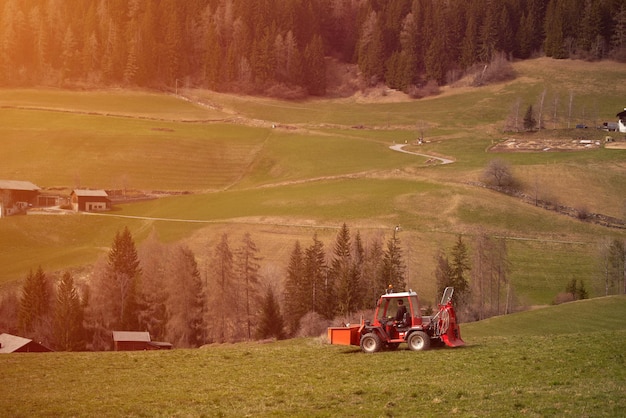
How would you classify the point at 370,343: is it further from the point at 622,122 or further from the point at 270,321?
the point at 622,122

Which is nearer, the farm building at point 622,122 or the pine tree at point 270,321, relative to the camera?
the pine tree at point 270,321

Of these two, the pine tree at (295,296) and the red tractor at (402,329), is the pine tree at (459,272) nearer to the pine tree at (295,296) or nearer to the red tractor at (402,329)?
the pine tree at (295,296)

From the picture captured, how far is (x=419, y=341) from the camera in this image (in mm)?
31016

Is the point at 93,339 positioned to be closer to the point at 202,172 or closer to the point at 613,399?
the point at 613,399

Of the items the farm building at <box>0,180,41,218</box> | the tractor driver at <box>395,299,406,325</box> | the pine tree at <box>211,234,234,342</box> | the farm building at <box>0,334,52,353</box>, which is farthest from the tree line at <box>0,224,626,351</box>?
the tractor driver at <box>395,299,406,325</box>

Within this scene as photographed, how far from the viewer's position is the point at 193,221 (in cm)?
10831

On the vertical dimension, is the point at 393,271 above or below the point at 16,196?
below

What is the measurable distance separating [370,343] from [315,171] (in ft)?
352

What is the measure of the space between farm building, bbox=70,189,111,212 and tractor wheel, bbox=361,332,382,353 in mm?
92572

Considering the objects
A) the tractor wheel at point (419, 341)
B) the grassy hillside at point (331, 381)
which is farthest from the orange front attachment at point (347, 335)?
the tractor wheel at point (419, 341)

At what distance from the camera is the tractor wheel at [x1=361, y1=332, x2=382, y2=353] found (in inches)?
1243

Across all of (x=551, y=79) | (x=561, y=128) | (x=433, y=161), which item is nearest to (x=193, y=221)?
(x=433, y=161)

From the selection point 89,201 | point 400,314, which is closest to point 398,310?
point 400,314

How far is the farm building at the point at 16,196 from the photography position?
112 meters
